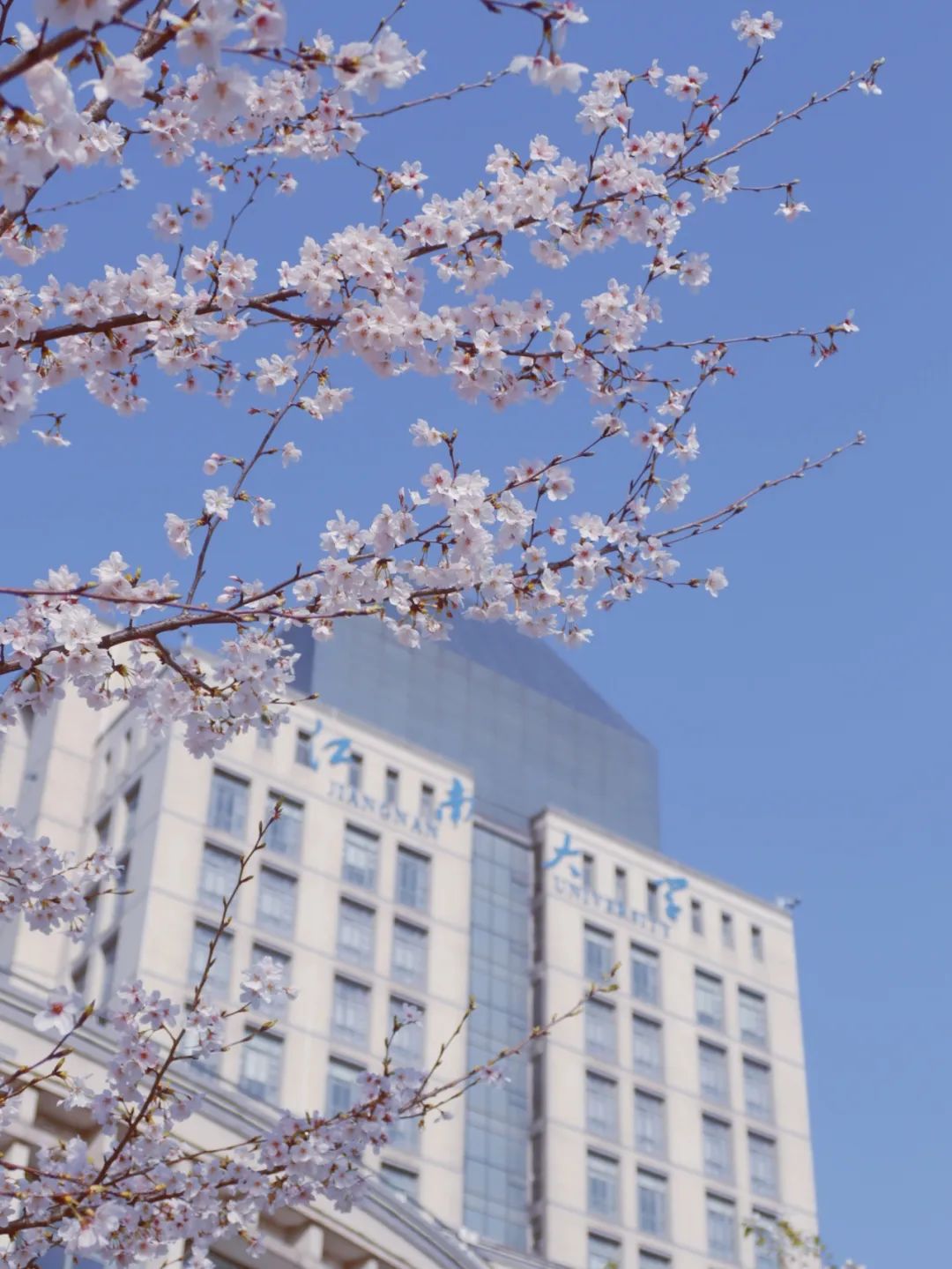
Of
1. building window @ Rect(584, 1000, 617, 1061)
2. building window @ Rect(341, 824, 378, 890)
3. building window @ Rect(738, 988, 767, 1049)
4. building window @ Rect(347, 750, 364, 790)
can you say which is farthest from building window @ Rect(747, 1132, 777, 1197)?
building window @ Rect(347, 750, 364, 790)

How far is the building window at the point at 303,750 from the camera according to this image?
56.8 m

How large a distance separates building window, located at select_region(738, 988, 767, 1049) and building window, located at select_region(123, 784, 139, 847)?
25.6 metres

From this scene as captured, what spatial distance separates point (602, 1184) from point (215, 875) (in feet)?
57.1

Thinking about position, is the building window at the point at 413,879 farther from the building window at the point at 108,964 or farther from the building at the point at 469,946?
the building window at the point at 108,964

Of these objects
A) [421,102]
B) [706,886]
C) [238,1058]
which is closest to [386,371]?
[421,102]

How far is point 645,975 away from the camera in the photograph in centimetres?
6238

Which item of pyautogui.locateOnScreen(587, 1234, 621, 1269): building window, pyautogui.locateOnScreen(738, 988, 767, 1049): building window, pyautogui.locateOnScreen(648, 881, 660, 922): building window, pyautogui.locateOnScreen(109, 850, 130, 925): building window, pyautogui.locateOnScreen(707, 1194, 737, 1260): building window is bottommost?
pyautogui.locateOnScreen(587, 1234, 621, 1269): building window

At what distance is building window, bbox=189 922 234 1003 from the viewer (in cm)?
4984

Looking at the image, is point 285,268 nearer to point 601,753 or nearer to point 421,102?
point 421,102

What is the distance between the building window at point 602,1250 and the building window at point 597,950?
31.5 ft

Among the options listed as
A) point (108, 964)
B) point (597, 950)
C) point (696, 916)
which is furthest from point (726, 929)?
point (108, 964)

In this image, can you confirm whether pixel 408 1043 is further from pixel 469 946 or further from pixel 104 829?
pixel 104 829

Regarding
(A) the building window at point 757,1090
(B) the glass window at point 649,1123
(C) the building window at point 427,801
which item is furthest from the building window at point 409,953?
(A) the building window at point 757,1090

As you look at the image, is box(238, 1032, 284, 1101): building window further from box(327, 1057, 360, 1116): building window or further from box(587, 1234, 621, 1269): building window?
box(587, 1234, 621, 1269): building window
